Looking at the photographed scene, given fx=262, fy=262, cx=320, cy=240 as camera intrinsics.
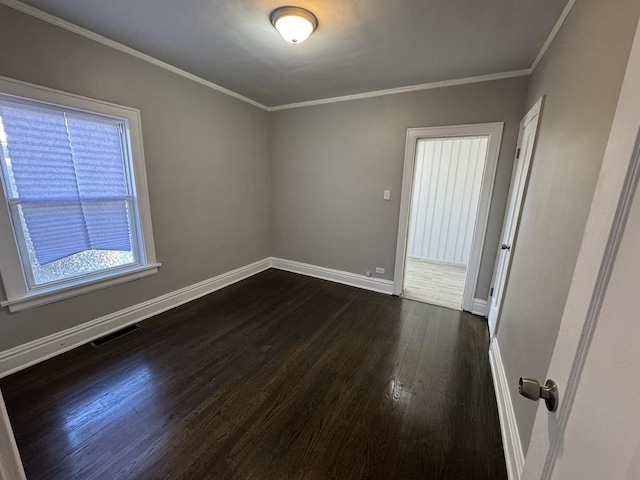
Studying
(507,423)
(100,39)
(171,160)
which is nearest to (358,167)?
(171,160)

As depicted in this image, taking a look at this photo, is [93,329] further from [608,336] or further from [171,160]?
[608,336]

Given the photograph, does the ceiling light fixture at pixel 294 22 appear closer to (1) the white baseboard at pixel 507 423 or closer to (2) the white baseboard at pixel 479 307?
(1) the white baseboard at pixel 507 423

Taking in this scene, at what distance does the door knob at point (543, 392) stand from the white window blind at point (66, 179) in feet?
9.96

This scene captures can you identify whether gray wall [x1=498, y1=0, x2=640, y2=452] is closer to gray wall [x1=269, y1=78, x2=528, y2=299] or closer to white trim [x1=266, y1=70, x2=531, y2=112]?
white trim [x1=266, y1=70, x2=531, y2=112]

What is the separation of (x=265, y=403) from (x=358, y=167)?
9.35 ft

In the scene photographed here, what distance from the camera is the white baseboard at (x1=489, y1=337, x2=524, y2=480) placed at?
133 cm

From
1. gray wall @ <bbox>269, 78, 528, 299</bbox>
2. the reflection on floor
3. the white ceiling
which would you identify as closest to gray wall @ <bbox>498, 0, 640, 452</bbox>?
the white ceiling

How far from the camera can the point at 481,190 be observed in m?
2.88

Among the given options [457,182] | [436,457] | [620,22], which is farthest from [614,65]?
[457,182]

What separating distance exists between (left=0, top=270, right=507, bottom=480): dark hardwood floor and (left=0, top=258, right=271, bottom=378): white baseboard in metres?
0.09

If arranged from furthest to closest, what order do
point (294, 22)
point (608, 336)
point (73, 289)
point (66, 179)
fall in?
point (73, 289), point (66, 179), point (294, 22), point (608, 336)

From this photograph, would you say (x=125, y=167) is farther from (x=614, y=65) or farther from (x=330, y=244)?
(x=614, y=65)

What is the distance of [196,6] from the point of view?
5.63 feet

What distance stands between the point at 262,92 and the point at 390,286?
304 cm
